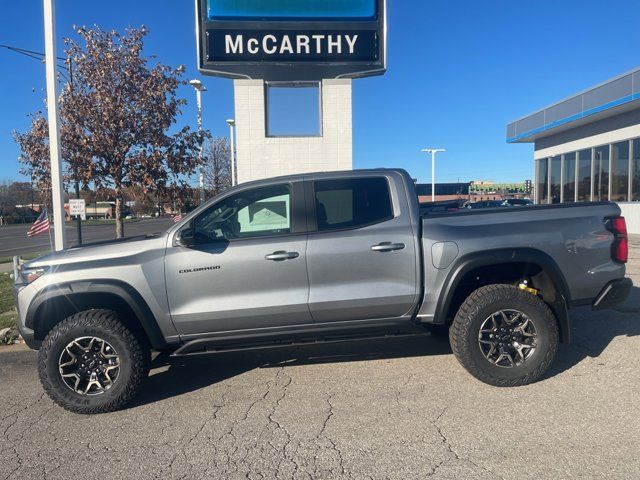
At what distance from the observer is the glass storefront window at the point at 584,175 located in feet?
74.9

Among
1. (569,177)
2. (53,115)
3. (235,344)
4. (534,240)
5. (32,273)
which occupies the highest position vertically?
(53,115)

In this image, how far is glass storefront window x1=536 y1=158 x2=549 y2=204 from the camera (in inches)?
1063

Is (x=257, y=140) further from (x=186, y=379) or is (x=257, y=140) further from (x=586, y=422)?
(x=586, y=422)

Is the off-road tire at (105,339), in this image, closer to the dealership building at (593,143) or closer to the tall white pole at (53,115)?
the tall white pole at (53,115)

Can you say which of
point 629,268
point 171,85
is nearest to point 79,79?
point 171,85

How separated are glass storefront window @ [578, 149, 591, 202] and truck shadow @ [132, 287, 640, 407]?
19.1m

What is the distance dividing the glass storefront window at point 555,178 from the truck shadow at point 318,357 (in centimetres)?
2169

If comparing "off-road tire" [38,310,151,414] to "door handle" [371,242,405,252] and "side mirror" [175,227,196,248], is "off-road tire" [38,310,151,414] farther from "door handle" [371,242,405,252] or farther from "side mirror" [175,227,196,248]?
"door handle" [371,242,405,252]

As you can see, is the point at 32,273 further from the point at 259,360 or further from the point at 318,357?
the point at 318,357

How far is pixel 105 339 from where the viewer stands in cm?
412

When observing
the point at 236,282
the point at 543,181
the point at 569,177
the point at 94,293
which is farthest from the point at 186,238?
the point at 543,181

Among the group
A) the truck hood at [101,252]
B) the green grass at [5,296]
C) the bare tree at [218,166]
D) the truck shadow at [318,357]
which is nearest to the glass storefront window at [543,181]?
the bare tree at [218,166]

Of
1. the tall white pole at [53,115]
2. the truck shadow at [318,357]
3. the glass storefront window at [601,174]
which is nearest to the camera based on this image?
the truck shadow at [318,357]

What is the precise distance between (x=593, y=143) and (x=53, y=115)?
72.3 ft
